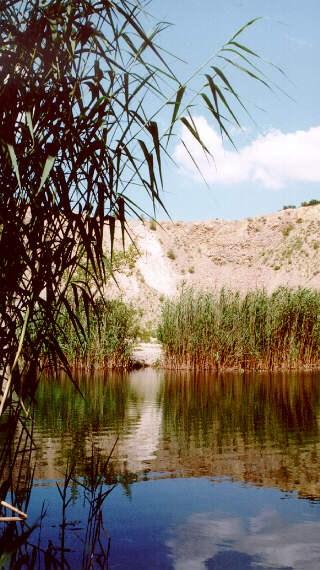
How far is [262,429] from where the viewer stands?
316 inches

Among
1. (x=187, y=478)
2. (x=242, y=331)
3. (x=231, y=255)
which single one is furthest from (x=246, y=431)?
(x=231, y=255)

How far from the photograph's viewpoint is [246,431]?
7.89 metres

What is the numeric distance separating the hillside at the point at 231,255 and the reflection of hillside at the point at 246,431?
131 feet

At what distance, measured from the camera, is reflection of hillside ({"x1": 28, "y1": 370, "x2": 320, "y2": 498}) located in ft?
19.1

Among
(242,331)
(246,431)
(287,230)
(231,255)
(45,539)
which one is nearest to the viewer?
(45,539)

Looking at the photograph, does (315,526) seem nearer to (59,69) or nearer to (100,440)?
(59,69)

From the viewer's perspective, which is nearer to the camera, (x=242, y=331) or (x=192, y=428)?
(x=192, y=428)

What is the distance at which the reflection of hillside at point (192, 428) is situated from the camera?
5809mm

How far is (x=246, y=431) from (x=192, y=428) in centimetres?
64

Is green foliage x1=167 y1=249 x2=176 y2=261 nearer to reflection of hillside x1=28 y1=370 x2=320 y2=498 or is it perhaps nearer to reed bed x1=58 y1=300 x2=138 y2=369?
reed bed x1=58 y1=300 x2=138 y2=369

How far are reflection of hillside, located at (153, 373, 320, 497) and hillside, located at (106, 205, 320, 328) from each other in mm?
39948

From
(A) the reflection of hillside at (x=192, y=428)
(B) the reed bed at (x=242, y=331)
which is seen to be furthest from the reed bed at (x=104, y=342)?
(A) the reflection of hillside at (x=192, y=428)

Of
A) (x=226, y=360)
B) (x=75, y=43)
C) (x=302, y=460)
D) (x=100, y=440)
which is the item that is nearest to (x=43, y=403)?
(x=100, y=440)

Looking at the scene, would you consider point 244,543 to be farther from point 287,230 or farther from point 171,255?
point 287,230
